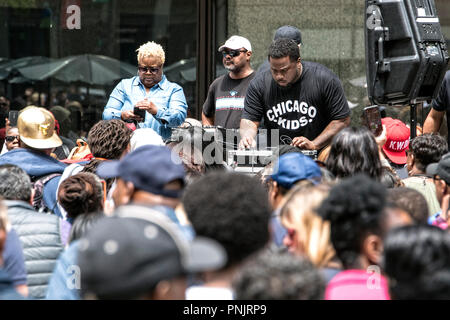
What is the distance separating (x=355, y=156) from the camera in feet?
16.0

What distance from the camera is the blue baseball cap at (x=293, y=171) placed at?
4.34m

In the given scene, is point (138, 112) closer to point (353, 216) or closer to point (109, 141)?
point (109, 141)

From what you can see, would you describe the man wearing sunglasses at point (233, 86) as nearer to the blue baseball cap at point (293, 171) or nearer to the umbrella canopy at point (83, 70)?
the umbrella canopy at point (83, 70)

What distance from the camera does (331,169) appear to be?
4961 mm

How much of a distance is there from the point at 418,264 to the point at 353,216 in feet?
1.94

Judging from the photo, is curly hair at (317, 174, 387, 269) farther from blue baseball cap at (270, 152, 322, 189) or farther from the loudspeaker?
the loudspeaker

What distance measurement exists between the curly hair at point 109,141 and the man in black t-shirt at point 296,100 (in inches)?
45.8

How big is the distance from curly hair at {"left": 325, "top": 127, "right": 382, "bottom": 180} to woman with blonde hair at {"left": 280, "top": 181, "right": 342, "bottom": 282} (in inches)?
47.2

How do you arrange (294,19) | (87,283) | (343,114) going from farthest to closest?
(294,19)
(343,114)
(87,283)

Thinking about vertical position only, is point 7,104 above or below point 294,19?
below

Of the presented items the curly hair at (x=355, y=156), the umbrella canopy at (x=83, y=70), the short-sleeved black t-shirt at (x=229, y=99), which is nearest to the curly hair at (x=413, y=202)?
the curly hair at (x=355, y=156)
